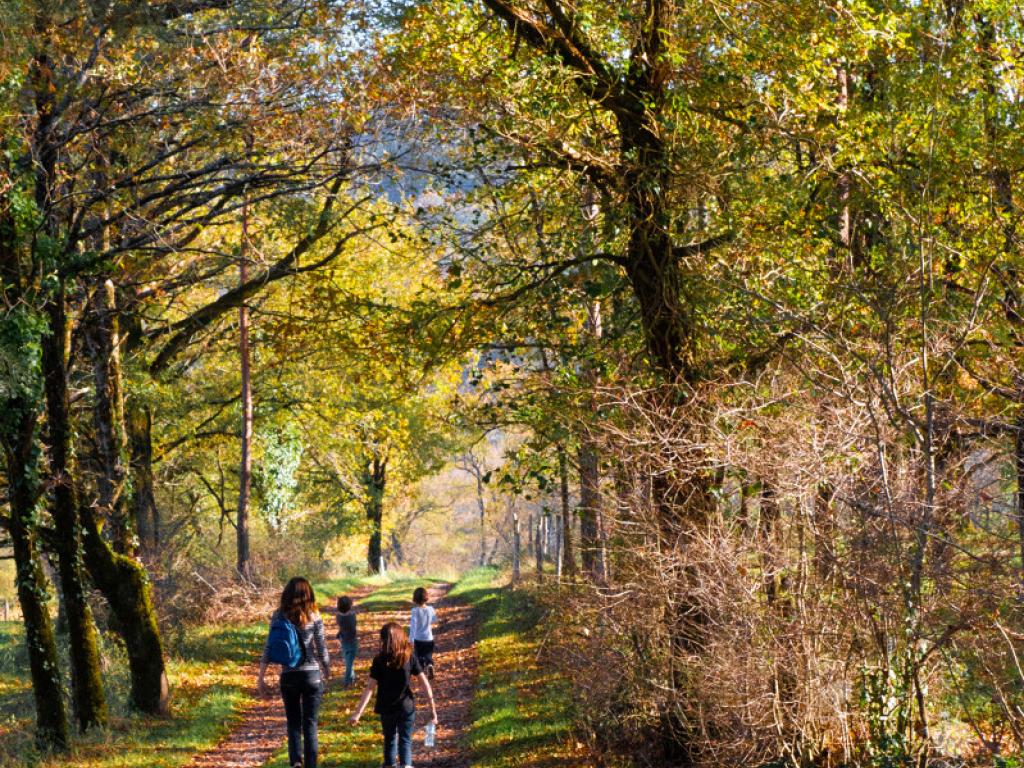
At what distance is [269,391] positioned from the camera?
2731cm

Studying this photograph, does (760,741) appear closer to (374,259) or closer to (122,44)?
(122,44)

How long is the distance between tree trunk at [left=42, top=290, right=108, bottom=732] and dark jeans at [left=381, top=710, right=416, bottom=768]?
4569mm

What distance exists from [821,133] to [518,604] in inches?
669

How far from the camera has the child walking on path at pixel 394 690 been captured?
9883mm

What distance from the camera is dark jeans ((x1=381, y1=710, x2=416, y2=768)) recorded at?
10.1m

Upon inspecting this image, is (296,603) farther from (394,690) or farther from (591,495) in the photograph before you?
(591,495)

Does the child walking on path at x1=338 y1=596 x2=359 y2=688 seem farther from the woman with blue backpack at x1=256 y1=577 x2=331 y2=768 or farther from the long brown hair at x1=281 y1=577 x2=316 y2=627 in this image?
the long brown hair at x1=281 y1=577 x2=316 y2=627

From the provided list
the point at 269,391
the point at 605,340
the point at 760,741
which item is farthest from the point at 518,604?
the point at 760,741

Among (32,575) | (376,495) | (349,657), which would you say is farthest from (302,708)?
(376,495)

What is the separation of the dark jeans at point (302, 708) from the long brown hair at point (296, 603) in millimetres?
524

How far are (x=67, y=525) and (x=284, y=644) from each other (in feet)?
13.8

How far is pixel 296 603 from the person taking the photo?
979 centimetres

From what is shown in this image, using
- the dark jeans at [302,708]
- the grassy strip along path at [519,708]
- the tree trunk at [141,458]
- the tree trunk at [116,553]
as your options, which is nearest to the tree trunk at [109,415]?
the tree trunk at [116,553]

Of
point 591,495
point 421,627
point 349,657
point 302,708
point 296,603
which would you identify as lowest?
point 349,657
